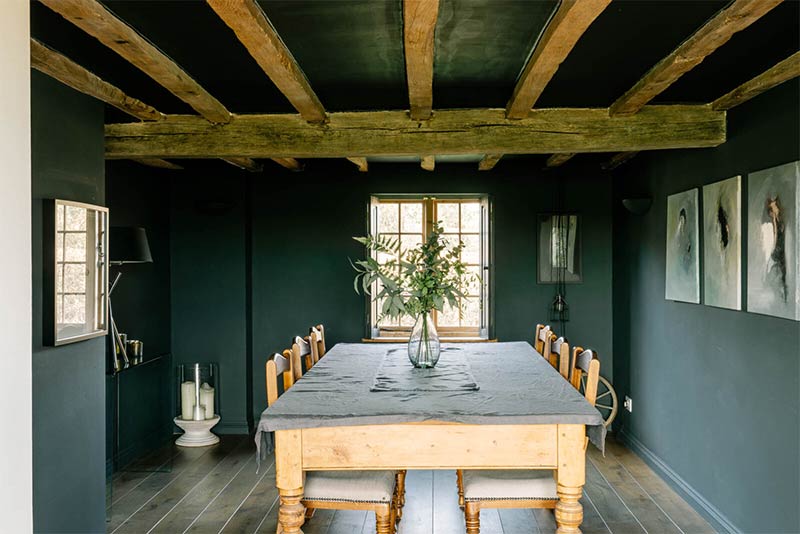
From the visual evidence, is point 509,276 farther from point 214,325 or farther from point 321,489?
point 321,489

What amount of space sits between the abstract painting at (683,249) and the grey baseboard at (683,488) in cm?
115

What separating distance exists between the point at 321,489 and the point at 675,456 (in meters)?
2.61

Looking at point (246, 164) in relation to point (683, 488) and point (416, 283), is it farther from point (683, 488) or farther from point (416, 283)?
point (683, 488)

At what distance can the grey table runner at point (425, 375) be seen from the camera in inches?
130

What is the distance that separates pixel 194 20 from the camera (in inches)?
105

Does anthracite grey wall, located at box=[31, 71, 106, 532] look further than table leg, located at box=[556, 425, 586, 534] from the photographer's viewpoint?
Yes

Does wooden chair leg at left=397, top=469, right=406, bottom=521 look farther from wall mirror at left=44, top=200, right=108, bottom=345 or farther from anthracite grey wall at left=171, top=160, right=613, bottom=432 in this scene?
anthracite grey wall at left=171, top=160, right=613, bottom=432

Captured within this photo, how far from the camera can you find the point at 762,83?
10.0 ft

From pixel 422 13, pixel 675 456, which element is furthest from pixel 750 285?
pixel 422 13

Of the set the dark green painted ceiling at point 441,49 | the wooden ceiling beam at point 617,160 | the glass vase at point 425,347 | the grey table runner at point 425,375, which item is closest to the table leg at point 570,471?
the grey table runner at point 425,375

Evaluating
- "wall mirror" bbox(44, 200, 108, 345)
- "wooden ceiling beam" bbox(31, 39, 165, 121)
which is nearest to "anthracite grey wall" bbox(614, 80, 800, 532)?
"wooden ceiling beam" bbox(31, 39, 165, 121)

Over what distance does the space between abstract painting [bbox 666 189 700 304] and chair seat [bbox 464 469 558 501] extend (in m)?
1.78

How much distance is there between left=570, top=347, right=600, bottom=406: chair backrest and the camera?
311 cm

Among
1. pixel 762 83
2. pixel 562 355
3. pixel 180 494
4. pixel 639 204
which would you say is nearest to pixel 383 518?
pixel 562 355
